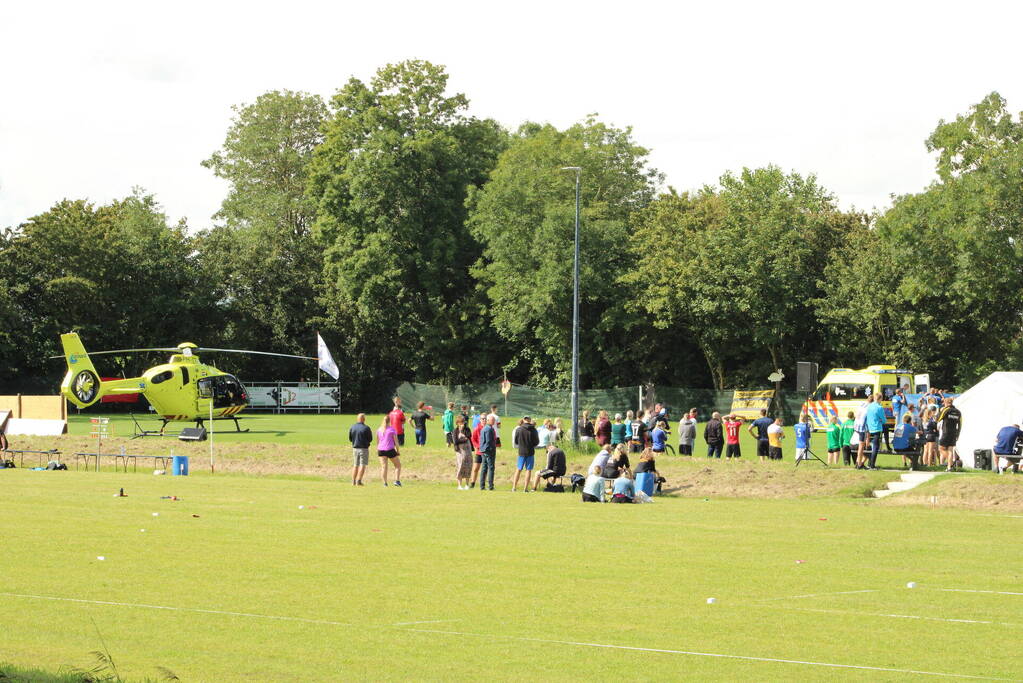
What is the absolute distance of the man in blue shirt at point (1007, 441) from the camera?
1214 inches

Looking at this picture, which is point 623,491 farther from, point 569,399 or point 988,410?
point 569,399

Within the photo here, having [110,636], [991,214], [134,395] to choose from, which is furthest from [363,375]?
[110,636]

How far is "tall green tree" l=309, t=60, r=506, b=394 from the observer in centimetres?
7238

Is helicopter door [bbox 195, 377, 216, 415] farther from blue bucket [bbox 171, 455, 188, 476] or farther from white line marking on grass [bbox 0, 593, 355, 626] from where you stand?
white line marking on grass [bbox 0, 593, 355, 626]

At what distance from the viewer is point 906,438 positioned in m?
32.8

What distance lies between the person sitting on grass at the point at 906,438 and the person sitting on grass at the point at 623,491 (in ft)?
27.0

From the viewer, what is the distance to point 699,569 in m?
16.9

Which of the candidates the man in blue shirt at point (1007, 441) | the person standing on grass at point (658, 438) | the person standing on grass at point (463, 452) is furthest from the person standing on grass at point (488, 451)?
the man in blue shirt at point (1007, 441)

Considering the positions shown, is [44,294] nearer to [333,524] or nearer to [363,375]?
[363,375]

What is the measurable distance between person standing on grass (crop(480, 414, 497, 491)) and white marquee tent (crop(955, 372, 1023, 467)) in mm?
12877

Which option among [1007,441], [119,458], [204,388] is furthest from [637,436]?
[204,388]

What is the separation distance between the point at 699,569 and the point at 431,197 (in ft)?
191

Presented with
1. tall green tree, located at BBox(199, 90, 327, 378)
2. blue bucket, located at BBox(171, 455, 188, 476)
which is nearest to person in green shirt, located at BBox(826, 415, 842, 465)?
blue bucket, located at BBox(171, 455, 188, 476)

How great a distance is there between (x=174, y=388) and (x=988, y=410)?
31882mm
